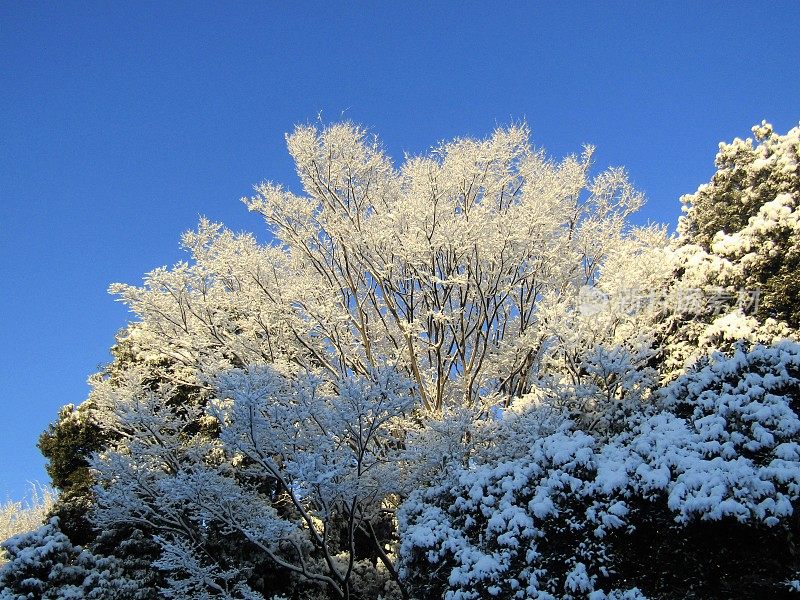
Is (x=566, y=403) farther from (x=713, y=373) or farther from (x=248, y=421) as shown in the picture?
(x=248, y=421)

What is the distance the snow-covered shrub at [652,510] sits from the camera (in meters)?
6.82

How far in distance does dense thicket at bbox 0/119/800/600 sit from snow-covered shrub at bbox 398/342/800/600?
1.4 inches

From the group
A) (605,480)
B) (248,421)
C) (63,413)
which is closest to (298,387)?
(248,421)

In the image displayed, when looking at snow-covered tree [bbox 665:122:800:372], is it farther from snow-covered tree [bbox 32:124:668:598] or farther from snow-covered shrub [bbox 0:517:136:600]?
snow-covered shrub [bbox 0:517:136:600]

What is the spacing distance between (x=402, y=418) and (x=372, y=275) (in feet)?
11.4

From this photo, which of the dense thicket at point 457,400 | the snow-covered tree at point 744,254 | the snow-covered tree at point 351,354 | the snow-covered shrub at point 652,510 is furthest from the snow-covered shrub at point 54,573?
the snow-covered tree at point 744,254

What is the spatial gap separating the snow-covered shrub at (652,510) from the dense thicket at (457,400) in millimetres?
35

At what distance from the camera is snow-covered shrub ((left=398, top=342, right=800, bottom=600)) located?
682cm

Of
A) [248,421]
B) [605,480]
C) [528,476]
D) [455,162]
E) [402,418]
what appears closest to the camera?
[605,480]

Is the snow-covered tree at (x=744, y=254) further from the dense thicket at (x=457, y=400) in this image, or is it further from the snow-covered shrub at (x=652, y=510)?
the snow-covered shrub at (x=652, y=510)

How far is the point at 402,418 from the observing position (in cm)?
1356

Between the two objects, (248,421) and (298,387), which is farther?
(298,387)

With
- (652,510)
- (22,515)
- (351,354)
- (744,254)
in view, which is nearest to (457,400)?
(351,354)

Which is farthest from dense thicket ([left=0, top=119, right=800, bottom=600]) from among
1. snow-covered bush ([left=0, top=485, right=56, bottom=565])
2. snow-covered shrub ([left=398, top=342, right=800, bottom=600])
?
snow-covered bush ([left=0, top=485, right=56, bottom=565])
